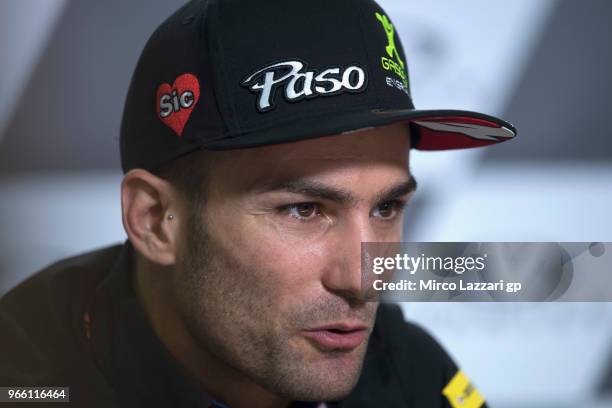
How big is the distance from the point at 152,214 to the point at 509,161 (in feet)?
2.81

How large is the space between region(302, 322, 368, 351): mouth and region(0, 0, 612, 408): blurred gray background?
634 millimetres

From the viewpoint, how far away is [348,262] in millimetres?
846

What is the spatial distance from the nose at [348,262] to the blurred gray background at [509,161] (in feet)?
2.19

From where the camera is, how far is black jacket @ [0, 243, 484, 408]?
36.6 inches

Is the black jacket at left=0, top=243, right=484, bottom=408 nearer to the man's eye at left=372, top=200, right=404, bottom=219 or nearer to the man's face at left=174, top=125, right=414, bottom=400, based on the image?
the man's face at left=174, top=125, right=414, bottom=400

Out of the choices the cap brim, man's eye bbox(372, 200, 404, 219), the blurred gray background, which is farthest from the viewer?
the blurred gray background

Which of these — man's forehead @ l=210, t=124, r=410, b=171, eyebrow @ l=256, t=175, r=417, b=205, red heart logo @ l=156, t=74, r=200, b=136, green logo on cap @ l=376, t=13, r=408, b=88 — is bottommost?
eyebrow @ l=256, t=175, r=417, b=205

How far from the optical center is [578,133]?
1547mm

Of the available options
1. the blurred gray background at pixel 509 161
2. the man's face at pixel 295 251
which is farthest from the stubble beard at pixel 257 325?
the blurred gray background at pixel 509 161

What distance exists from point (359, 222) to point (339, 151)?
0.28ft

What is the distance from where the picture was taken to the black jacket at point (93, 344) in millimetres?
931

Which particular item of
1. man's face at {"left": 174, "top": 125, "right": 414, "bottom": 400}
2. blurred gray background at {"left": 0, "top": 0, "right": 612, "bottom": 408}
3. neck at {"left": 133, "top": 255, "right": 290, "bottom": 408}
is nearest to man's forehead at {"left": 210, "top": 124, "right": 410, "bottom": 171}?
man's face at {"left": 174, "top": 125, "right": 414, "bottom": 400}

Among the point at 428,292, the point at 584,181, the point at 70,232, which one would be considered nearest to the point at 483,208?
the point at 584,181

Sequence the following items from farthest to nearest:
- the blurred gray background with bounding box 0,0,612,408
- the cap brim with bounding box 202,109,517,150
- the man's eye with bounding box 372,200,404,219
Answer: the blurred gray background with bounding box 0,0,612,408 → the man's eye with bounding box 372,200,404,219 → the cap brim with bounding box 202,109,517,150
